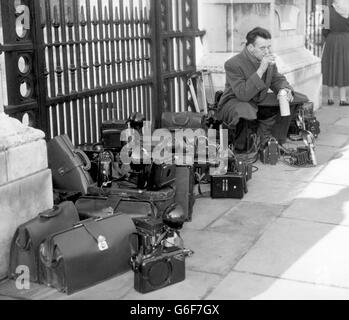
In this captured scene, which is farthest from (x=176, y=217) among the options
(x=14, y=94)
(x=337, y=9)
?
(x=337, y=9)

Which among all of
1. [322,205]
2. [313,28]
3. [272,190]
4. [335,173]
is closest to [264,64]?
[335,173]

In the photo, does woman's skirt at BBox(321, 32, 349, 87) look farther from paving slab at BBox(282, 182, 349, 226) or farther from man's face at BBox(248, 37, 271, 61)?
paving slab at BBox(282, 182, 349, 226)

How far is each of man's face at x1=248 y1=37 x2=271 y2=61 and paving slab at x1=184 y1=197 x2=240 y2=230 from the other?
2.08 meters

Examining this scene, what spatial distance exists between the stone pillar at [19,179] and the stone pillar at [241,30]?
4.56 metres

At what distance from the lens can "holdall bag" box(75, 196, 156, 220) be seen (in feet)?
16.4

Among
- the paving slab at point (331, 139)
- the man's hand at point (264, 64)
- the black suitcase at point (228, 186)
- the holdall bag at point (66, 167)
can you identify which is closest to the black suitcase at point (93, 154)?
the holdall bag at point (66, 167)

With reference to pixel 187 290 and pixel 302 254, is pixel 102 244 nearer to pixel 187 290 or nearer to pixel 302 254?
pixel 187 290

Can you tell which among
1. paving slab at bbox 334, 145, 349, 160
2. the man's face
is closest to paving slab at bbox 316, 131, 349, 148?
paving slab at bbox 334, 145, 349, 160

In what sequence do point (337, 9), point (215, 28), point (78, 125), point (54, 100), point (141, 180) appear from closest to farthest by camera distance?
point (141, 180), point (54, 100), point (78, 125), point (215, 28), point (337, 9)

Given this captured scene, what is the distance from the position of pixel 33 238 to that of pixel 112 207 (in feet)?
2.79

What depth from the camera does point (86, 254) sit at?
4.19m

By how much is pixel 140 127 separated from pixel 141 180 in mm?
1353

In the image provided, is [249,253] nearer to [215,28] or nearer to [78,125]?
[78,125]

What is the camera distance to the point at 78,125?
6914mm
